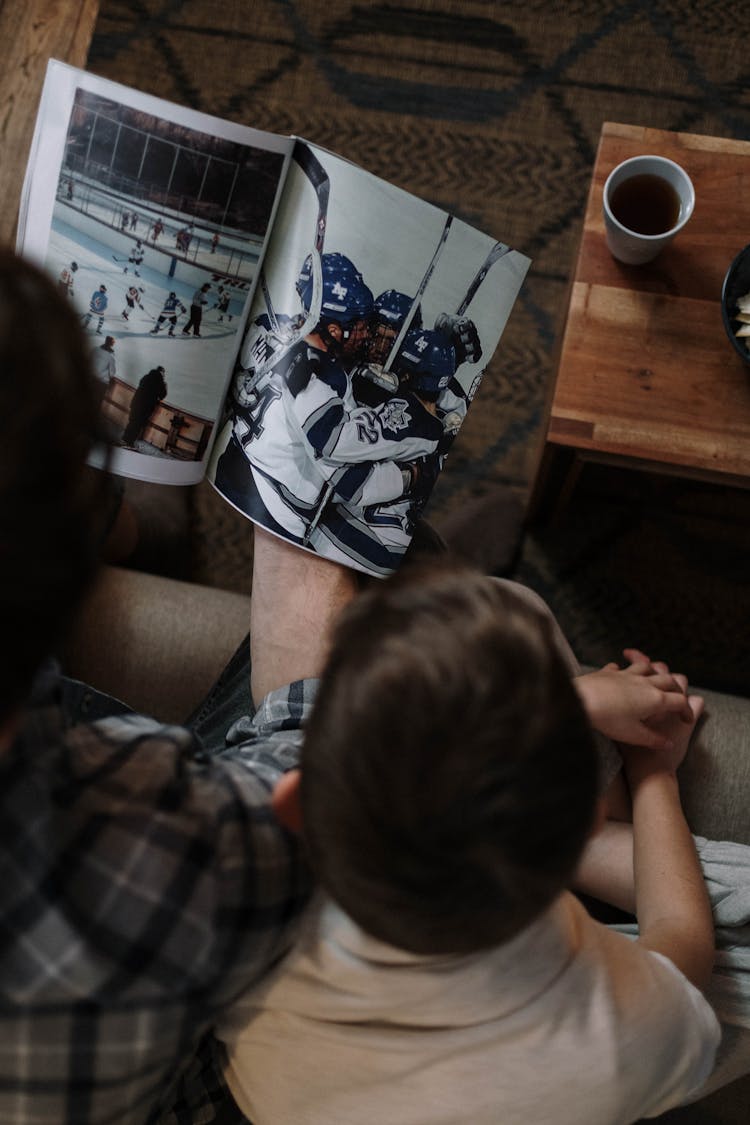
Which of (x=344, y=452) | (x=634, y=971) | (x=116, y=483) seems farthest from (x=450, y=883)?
(x=116, y=483)

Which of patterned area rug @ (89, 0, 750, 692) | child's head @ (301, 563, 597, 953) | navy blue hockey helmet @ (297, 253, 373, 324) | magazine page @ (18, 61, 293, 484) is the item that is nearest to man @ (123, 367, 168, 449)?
magazine page @ (18, 61, 293, 484)

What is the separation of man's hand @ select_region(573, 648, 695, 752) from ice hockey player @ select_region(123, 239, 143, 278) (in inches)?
19.5

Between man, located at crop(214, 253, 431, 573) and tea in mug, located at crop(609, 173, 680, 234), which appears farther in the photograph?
tea in mug, located at crop(609, 173, 680, 234)

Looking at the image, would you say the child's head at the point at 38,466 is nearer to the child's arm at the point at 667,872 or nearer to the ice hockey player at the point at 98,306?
the ice hockey player at the point at 98,306

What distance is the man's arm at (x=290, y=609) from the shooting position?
2.63 feet

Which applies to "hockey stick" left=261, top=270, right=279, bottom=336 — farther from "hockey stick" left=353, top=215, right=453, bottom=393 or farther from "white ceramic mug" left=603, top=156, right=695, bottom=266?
"white ceramic mug" left=603, top=156, right=695, bottom=266

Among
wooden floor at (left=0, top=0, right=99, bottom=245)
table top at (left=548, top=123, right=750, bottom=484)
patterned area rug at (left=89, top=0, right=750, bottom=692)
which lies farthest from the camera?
patterned area rug at (left=89, top=0, right=750, bottom=692)

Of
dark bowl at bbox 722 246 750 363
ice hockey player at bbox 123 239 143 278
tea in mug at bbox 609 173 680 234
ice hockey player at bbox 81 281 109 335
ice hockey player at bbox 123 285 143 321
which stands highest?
tea in mug at bbox 609 173 680 234

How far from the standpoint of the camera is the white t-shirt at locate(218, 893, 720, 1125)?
0.51 m

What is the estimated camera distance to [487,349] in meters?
0.80

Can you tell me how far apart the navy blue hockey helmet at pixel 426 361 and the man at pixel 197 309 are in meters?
0.16

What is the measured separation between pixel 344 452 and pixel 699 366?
376 millimetres

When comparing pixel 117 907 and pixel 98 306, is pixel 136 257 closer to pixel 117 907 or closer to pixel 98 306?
pixel 98 306

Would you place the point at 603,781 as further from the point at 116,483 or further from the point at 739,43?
the point at 739,43
